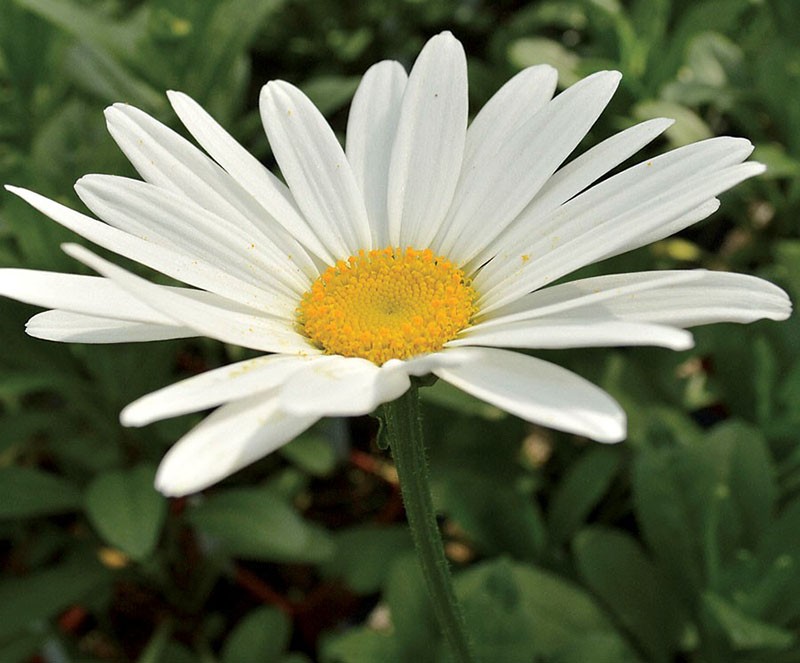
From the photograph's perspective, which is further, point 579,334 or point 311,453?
point 311,453

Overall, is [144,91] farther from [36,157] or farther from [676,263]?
[676,263]

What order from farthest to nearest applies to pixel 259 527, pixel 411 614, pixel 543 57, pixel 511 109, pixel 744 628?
pixel 543 57 → pixel 259 527 → pixel 411 614 → pixel 744 628 → pixel 511 109

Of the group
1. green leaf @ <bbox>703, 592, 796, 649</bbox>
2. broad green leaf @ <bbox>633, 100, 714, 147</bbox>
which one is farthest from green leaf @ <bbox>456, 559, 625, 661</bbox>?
broad green leaf @ <bbox>633, 100, 714, 147</bbox>

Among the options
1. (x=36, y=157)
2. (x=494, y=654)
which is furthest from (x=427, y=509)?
(x=36, y=157)

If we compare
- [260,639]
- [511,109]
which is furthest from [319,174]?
[260,639]

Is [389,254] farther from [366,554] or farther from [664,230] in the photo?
[366,554]

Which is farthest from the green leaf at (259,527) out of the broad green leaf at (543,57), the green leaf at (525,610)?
the broad green leaf at (543,57)

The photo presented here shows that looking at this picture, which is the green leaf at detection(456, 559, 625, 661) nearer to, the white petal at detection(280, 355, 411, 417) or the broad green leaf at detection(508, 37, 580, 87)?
the white petal at detection(280, 355, 411, 417)

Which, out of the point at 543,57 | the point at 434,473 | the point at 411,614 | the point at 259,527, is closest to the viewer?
the point at 411,614
